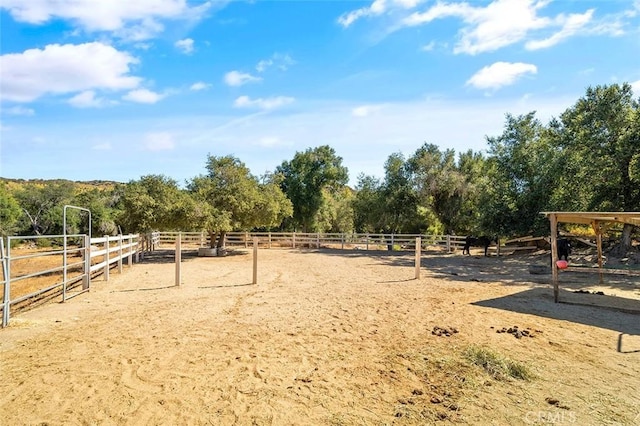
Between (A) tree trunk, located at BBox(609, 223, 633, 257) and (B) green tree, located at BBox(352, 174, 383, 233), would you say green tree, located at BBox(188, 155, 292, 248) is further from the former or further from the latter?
(A) tree trunk, located at BBox(609, 223, 633, 257)

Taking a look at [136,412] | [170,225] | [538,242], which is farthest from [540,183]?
[136,412]

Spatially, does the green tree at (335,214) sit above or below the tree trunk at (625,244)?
above

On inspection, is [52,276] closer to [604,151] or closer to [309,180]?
[604,151]

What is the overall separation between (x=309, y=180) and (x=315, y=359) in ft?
93.4

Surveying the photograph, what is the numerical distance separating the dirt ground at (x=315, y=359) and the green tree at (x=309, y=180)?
23797 mm

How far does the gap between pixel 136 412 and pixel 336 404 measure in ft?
5.96

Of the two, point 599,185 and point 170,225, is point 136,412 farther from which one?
point 599,185

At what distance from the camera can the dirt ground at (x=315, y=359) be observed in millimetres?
3691

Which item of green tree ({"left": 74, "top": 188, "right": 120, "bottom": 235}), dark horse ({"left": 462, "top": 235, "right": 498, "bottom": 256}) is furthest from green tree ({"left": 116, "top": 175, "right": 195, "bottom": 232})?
green tree ({"left": 74, "top": 188, "right": 120, "bottom": 235})

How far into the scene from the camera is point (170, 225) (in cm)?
1817

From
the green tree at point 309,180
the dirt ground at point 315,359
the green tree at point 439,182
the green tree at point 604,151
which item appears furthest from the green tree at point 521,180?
the green tree at point 309,180

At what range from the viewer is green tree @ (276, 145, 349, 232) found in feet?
108

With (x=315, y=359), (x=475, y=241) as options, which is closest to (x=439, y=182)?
(x=475, y=241)

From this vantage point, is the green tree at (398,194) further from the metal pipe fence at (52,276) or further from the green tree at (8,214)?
the green tree at (8,214)
